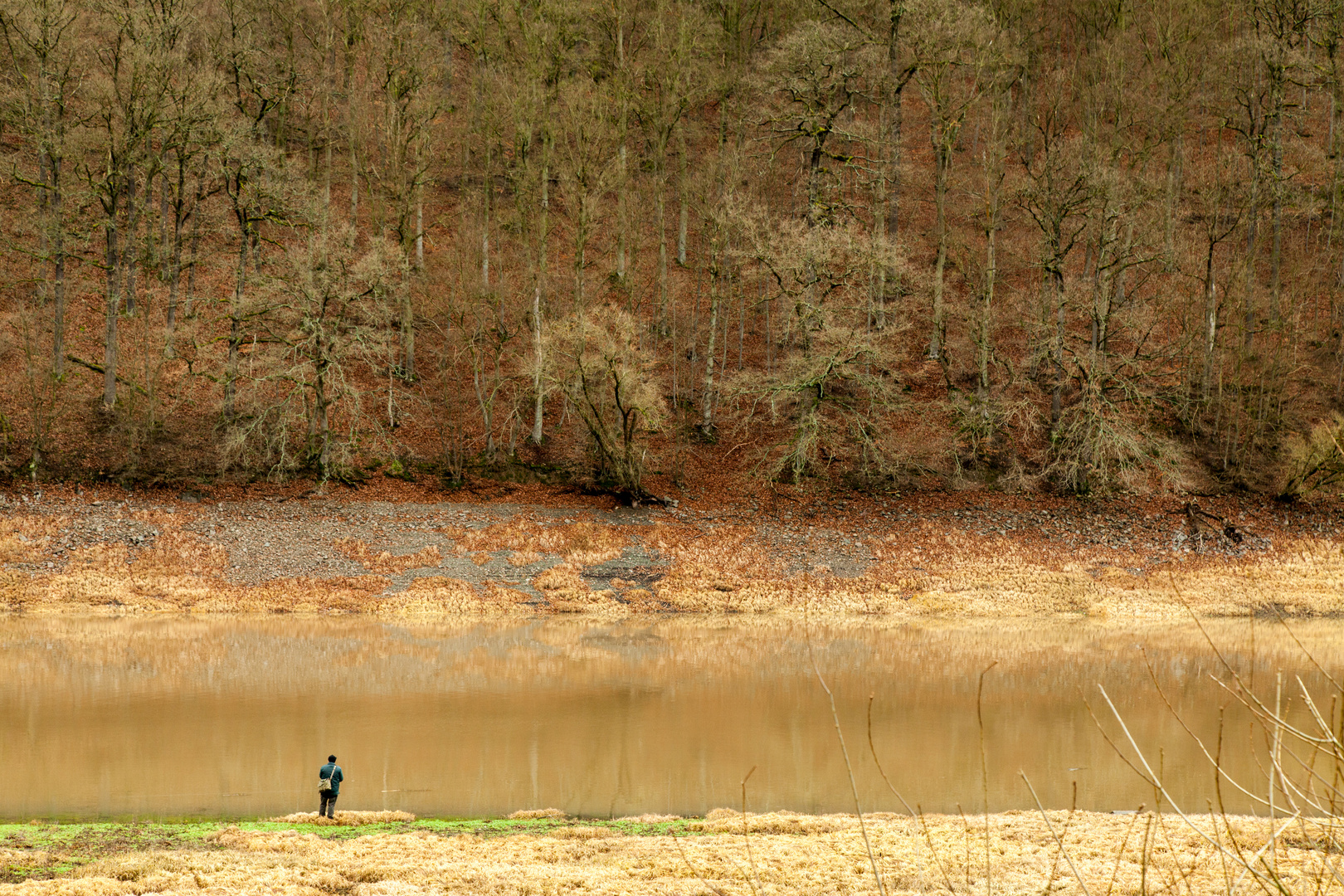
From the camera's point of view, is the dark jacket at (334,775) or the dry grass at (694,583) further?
the dry grass at (694,583)

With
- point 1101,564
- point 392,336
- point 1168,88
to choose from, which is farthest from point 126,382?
point 1168,88

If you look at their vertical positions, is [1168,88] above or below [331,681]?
above

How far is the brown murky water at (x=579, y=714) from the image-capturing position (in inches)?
493

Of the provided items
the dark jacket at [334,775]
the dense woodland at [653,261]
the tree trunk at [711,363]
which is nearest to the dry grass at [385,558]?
the dense woodland at [653,261]

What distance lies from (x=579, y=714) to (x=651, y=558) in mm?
12335

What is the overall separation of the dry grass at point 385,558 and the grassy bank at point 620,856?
52.8ft

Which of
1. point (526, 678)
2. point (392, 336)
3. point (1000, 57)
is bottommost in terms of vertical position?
point (526, 678)

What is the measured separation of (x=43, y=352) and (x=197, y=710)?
24.3m

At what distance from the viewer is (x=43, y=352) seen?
33719 millimetres

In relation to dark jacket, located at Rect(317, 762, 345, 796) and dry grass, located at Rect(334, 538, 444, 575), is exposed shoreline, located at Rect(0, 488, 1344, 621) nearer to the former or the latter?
dry grass, located at Rect(334, 538, 444, 575)

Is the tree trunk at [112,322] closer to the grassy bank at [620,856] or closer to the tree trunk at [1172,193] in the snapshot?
the grassy bank at [620,856]

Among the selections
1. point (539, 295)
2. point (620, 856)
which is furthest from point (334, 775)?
point (539, 295)

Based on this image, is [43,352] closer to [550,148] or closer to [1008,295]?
[550,148]

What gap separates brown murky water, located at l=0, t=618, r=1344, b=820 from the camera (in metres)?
12.5
